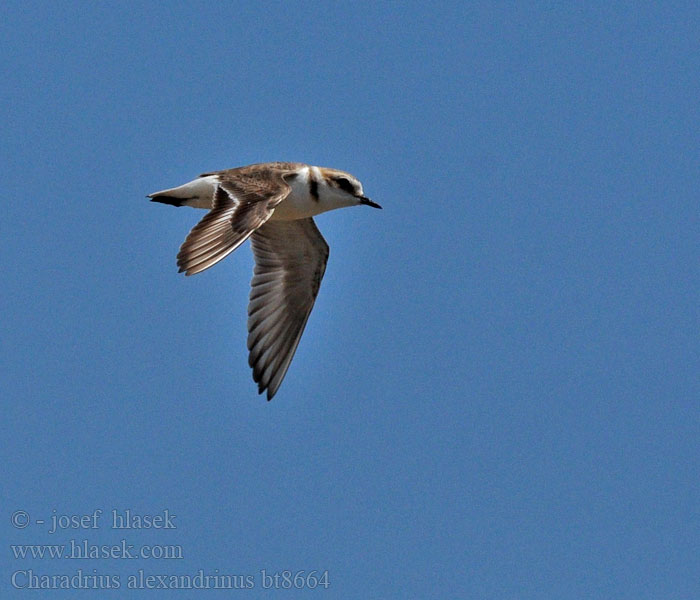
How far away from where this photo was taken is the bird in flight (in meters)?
13.2

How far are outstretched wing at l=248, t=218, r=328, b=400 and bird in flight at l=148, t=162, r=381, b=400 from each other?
0.05 feet

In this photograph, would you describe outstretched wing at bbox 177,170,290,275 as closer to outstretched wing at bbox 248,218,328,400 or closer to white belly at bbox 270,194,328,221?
white belly at bbox 270,194,328,221

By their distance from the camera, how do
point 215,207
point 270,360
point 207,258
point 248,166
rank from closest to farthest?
1. point 207,258
2. point 215,207
3. point 248,166
4. point 270,360

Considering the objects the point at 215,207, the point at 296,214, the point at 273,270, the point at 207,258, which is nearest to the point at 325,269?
the point at 273,270

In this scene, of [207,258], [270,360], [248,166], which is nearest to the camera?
[207,258]

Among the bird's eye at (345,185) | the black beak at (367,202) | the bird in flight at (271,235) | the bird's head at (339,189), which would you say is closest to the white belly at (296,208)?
the bird in flight at (271,235)

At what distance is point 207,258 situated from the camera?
12562mm

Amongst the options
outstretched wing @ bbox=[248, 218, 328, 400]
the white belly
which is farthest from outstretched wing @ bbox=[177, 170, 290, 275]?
outstretched wing @ bbox=[248, 218, 328, 400]

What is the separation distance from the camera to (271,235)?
1745cm

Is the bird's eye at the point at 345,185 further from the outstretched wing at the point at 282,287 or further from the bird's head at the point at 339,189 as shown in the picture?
the outstretched wing at the point at 282,287

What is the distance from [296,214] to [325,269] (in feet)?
6.31

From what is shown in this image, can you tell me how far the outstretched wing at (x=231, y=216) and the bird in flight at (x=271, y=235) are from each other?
11mm

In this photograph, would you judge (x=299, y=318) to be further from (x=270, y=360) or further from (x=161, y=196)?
(x=161, y=196)

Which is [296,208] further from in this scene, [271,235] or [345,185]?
[271,235]
